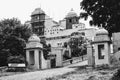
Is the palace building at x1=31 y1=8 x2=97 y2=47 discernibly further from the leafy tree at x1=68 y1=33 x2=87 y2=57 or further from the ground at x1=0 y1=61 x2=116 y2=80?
the ground at x1=0 y1=61 x2=116 y2=80

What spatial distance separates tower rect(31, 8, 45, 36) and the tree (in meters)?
57.2

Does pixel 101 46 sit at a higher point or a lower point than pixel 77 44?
higher

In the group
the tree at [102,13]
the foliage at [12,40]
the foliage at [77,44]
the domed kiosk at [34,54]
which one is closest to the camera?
the tree at [102,13]

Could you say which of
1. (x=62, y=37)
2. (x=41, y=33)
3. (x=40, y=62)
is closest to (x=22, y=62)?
(x=40, y=62)

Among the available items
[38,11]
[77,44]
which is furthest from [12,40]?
[38,11]

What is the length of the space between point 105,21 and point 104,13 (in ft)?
2.64

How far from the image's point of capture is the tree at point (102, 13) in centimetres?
1488

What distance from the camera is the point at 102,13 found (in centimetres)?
1608

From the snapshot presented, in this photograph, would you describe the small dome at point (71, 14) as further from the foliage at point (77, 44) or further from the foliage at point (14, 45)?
the foliage at point (14, 45)

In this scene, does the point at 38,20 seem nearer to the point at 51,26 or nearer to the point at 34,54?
the point at 51,26

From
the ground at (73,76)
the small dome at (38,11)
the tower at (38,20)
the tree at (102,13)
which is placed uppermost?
the small dome at (38,11)

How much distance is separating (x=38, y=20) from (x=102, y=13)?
192 ft

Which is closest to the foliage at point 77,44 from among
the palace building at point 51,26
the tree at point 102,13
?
the palace building at point 51,26

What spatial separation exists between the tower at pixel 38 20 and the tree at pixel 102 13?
5724 centimetres
